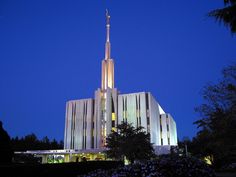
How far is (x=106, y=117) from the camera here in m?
80.3

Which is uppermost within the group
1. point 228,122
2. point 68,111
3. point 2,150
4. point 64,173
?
point 68,111

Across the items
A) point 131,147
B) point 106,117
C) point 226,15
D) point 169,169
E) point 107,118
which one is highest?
point 106,117

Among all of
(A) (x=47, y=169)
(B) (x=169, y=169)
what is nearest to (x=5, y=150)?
(A) (x=47, y=169)

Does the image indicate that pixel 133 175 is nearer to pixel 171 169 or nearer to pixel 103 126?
pixel 171 169

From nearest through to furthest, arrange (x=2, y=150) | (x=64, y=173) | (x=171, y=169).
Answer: (x=171, y=169) → (x=2, y=150) → (x=64, y=173)

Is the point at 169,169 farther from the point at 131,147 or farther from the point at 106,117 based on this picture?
the point at 106,117

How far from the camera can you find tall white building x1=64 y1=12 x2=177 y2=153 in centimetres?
7706

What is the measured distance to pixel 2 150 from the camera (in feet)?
52.1

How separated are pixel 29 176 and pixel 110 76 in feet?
250

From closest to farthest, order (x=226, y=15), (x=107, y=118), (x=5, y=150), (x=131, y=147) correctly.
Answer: (x=226, y=15) < (x=5, y=150) < (x=131, y=147) < (x=107, y=118)

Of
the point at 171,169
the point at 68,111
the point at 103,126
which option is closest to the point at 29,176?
the point at 171,169

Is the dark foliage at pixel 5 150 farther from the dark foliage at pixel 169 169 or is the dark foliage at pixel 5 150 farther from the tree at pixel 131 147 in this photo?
the tree at pixel 131 147

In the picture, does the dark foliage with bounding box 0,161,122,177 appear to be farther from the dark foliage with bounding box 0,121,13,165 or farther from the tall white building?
the tall white building

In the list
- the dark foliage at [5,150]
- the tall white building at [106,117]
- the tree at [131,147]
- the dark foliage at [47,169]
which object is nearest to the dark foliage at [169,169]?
the dark foliage at [47,169]
